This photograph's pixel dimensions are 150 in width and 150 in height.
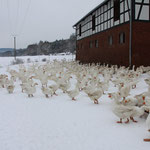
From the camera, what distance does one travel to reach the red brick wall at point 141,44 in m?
15.5

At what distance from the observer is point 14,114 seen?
6.34 metres

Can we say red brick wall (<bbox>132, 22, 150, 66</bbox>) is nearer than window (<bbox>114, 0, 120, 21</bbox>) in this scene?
Yes

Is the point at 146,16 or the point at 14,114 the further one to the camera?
the point at 146,16

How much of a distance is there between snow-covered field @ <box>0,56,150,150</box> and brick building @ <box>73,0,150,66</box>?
981 centimetres

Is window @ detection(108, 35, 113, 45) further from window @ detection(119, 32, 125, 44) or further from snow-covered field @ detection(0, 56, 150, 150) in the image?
snow-covered field @ detection(0, 56, 150, 150)

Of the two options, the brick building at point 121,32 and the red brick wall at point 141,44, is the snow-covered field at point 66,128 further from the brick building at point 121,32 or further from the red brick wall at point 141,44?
the brick building at point 121,32

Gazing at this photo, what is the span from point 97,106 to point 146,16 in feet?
39.3

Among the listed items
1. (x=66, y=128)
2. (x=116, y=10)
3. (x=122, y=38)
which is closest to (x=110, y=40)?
(x=122, y=38)

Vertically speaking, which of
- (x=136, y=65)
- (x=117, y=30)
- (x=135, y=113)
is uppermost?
(x=117, y=30)

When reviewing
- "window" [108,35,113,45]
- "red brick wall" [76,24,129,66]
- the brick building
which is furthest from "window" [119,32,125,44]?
"window" [108,35,113,45]

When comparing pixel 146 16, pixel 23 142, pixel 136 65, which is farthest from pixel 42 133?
pixel 146 16

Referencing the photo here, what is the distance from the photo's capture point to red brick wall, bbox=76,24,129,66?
651 inches

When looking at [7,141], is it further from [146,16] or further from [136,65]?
[146,16]

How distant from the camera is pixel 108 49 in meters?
20.0
